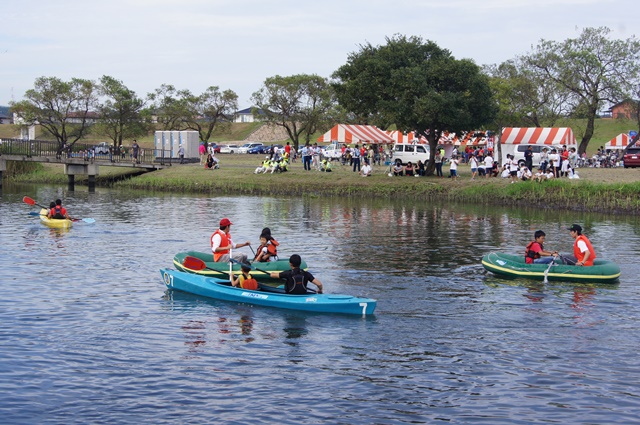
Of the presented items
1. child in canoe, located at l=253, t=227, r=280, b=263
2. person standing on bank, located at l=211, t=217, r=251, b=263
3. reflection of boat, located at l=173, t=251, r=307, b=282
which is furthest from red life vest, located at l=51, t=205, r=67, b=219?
child in canoe, located at l=253, t=227, r=280, b=263

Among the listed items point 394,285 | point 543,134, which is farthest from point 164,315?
point 543,134

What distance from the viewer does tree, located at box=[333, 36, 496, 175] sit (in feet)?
151

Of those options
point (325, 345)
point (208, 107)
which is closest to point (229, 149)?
point (208, 107)

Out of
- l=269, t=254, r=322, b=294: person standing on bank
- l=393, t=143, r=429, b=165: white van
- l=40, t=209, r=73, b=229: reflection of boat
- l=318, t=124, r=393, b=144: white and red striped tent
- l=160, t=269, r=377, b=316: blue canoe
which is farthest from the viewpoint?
l=318, t=124, r=393, b=144: white and red striped tent

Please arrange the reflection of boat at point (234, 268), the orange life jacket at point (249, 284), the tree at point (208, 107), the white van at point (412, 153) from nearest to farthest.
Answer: the orange life jacket at point (249, 284) → the reflection of boat at point (234, 268) → the white van at point (412, 153) → the tree at point (208, 107)

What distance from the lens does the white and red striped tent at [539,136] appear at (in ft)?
189

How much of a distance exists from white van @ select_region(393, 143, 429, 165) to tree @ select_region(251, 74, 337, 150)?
28.6m

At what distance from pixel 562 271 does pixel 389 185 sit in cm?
2722

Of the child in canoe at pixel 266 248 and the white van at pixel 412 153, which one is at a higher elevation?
the white van at pixel 412 153

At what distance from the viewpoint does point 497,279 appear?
2152cm

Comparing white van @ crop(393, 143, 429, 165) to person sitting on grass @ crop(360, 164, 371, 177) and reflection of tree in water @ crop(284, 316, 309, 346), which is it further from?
reflection of tree in water @ crop(284, 316, 309, 346)

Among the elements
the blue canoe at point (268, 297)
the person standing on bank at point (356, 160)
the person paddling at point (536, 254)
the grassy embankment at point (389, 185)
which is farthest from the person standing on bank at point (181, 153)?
the person paddling at point (536, 254)

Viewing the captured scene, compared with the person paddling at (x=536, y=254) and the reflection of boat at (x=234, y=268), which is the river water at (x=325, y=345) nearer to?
the person paddling at (x=536, y=254)

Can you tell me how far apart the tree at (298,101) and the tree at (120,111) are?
15262 millimetres
